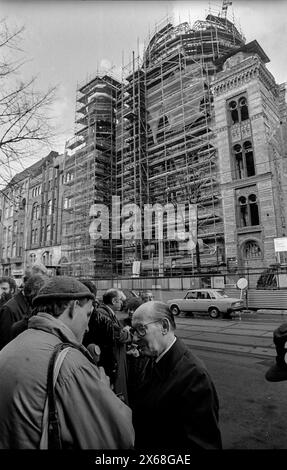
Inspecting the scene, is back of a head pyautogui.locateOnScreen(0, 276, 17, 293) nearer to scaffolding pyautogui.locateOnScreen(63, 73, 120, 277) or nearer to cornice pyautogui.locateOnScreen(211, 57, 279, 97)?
scaffolding pyautogui.locateOnScreen(63, 73, 120, 277)

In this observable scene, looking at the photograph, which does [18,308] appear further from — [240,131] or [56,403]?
[240,131]

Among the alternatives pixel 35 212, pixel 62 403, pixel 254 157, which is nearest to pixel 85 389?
pixel 62 403

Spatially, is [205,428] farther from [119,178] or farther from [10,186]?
[119,178]

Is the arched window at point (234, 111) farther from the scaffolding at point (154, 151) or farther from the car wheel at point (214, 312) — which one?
the car wheel at point (214, 312)

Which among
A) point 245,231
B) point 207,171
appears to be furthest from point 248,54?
point 245,231

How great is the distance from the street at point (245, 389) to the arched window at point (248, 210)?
18.2m

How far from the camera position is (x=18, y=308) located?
3.68 m

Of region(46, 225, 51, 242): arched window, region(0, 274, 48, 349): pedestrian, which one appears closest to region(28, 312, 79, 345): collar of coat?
region(0, 274, 48, 349): pedestrian

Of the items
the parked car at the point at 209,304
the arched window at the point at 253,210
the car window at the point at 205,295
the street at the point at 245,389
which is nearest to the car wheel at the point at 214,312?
the parked car at the point at 209,304

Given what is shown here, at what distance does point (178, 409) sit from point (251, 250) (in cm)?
2622

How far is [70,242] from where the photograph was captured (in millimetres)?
38562

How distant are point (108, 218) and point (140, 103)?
15.9m

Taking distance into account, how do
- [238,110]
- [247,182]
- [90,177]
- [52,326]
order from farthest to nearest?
[90,177], [238,110], [247,182], [52,326]
